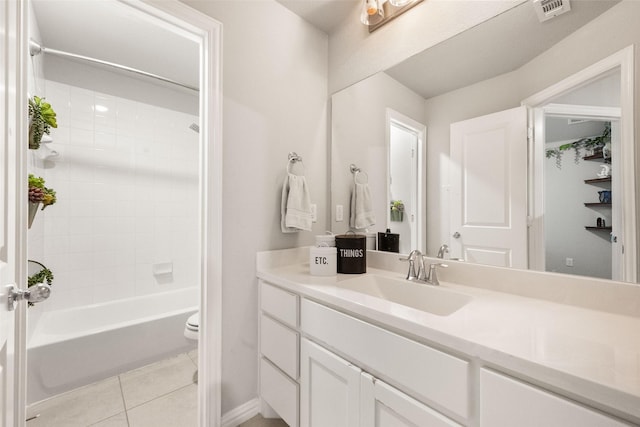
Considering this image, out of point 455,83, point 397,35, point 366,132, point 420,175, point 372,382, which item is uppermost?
point 397,35

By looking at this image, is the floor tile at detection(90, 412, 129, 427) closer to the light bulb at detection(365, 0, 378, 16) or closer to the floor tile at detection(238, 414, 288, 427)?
the floor tile at detection(238, 414, 288, 427)

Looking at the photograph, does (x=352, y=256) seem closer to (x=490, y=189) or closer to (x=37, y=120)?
(x=490, y=189)

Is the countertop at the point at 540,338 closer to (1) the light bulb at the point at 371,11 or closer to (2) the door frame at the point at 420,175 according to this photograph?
(2) the door frame at the point at 420,175

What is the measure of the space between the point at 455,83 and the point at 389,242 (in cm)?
86

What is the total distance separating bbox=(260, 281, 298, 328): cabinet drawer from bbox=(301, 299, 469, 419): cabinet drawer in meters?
0.14

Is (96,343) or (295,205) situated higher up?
(295,205)

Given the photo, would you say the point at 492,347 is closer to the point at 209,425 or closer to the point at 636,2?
the point at 636,2

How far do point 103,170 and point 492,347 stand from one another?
2.93m

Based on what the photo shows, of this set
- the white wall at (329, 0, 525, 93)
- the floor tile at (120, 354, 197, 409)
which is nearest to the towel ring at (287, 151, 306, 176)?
the white wall at (329, 0, 525, 93)

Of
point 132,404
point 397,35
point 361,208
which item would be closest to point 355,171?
point 361,208

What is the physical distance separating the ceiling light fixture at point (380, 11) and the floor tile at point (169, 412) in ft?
8.06

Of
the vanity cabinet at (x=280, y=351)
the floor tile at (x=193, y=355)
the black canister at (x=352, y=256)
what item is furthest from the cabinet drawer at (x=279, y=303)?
the floor tile at (x=193, y=355)

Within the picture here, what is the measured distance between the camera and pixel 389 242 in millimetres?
1555

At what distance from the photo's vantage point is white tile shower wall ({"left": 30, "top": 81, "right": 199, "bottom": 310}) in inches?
85.0
